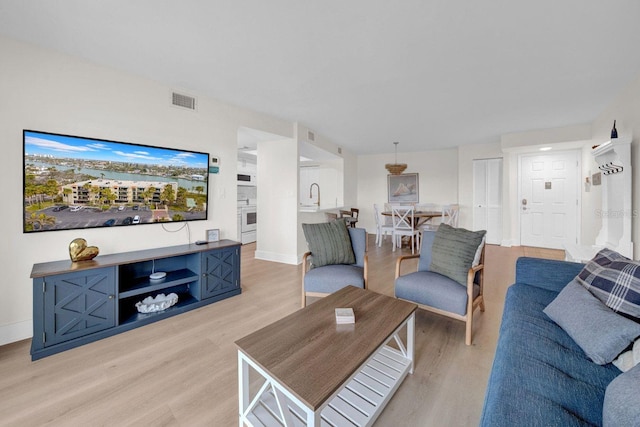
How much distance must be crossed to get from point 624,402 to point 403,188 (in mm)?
6751

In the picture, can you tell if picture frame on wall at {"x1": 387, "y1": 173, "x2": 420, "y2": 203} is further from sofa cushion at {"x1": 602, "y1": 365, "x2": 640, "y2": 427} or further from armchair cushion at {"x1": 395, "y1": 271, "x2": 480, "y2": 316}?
sofa cushion at {"x1": 602, "y1": 365, "x2": 640, "y2": 427}

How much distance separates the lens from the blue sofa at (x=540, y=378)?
0.87 meters

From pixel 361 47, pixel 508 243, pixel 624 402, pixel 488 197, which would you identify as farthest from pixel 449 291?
pixel 488 197

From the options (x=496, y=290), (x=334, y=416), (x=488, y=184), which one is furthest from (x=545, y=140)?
(x=334, y=416)

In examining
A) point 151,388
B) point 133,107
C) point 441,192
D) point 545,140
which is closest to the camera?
point 151,388

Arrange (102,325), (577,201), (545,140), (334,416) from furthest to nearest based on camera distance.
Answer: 1. (577,201)
2. (545,140)
3. (102,325)
4. (334,416)

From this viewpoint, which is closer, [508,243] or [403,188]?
[508,243]

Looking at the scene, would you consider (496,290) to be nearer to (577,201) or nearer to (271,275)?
(271,275)

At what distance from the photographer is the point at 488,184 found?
5.87 meters

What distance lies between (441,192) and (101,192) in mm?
6796

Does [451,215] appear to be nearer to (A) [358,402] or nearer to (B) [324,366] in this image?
(A) [358,402]

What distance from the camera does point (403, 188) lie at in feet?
23.7

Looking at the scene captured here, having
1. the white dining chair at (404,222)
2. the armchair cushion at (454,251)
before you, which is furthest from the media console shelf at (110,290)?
the white dining chair at (404,222)

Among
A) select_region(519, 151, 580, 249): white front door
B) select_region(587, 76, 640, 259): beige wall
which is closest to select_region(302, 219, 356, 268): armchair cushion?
select_region(587, 76, 640, 259): beige wall
